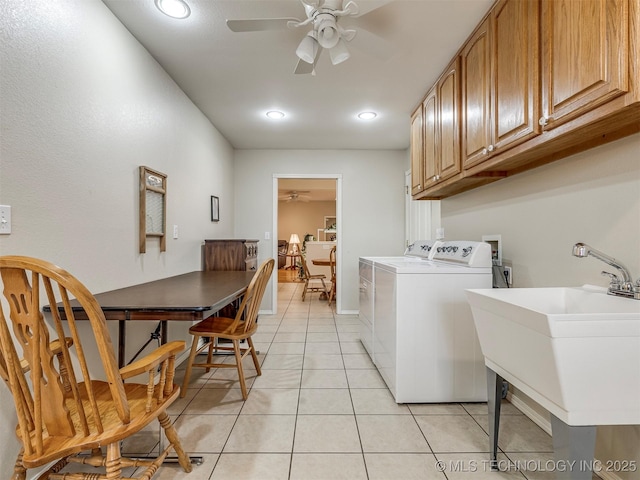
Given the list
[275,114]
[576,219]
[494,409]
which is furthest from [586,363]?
[275,114]

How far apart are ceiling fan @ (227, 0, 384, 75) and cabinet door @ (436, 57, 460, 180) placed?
36.3 inches

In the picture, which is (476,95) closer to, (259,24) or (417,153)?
(417,153)

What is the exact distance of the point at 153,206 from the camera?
7.50 ft

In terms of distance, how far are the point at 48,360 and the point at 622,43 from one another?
2.08 m

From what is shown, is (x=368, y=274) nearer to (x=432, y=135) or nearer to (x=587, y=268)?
(x=432, y=135)

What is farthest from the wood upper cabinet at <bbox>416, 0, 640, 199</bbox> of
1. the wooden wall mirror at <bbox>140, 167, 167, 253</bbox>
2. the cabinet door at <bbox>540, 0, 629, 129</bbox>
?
the wooden wall mirror at <bbox>140, 167, 167, 253</bbox>

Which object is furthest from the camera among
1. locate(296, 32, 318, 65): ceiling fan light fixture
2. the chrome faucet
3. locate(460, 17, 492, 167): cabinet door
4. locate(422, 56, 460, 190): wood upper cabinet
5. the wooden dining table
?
locate(422, 56, 460, 190): wood upper cabinet

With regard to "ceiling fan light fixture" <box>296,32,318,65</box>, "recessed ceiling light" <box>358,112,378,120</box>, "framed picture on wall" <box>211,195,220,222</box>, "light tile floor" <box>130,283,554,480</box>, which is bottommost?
"light tile floor" <box>130,283,554,480</box>

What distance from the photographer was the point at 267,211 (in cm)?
458

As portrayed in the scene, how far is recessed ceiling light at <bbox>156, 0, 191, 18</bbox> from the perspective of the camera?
5.71ft

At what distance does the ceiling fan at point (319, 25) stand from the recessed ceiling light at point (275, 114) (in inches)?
58.2

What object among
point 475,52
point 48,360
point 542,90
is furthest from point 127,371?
point 475,52

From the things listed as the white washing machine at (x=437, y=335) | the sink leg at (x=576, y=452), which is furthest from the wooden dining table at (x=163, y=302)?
the sink leg at (x=576, y=452)

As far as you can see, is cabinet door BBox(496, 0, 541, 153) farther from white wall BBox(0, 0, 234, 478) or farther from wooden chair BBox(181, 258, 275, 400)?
white wall BBox(0, 0, 234, 478)
